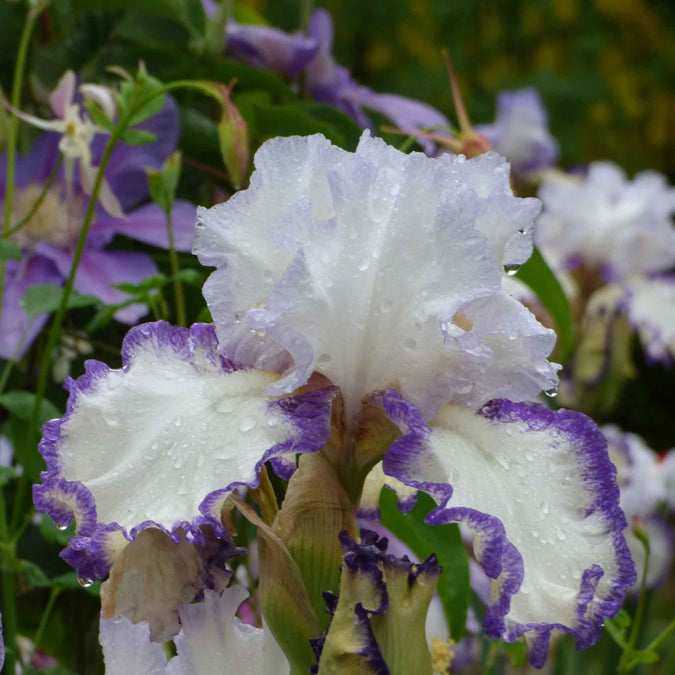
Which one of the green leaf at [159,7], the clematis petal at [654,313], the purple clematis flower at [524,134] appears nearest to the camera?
the green leaf at [159,7]

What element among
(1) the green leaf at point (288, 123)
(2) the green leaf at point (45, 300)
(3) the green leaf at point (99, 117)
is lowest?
(2) the green leaf at point (45, 300)

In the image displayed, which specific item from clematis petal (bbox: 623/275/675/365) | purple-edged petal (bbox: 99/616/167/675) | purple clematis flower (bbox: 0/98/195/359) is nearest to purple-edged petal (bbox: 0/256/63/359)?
purple clematis flower (bbox: 0/98/195/359)

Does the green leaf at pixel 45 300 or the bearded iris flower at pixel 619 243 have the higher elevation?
the green leaf at pixel 45 300

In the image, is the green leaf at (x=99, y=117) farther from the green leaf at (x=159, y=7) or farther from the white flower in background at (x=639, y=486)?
the white flower in background at (x=639, y=486)

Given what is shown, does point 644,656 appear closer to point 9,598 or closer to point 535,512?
point 535,512

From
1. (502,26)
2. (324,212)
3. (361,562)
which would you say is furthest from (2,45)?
(502,26)

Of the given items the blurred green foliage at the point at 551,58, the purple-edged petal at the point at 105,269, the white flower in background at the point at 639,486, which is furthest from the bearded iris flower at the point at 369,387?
the blurred green foliage at the point at 551,58

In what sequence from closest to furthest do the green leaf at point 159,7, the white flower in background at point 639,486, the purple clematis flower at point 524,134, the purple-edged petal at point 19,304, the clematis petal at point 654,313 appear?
the purple-edged petal at point 19,304, the green leaf at point 159,7, the white flower in background at point 639,486, the clematis petal at point 654,313, the purple clematis flower at point 524,134

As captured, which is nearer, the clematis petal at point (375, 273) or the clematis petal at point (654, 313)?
the clematis petal at point (375, 273)
